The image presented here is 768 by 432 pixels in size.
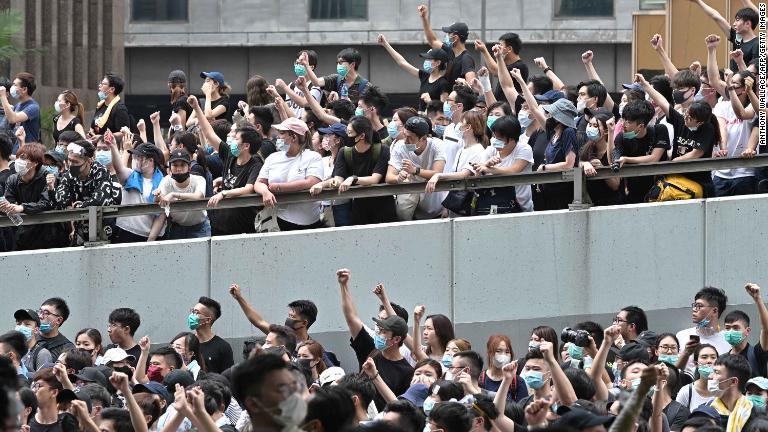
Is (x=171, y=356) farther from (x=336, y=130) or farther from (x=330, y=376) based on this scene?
(x=336, y=130)

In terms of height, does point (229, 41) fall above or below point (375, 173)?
above

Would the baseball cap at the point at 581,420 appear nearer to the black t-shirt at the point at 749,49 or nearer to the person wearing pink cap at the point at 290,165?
the person wearing pink cap at the point at 290,165

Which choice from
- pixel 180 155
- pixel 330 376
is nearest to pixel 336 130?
pixel 180 155

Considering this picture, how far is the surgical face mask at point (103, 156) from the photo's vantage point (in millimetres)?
16547

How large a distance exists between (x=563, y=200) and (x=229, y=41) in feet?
98.3

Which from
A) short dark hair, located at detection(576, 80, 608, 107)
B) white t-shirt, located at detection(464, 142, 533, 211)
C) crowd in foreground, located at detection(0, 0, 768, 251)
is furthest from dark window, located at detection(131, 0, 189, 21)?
white t-shirt, located at detection(464, 142, 533, 211)

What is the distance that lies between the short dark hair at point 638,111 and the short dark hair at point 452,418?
5.13 meters

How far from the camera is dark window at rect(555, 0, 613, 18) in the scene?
43688 mm

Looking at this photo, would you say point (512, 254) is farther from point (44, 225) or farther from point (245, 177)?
point (44, 225)

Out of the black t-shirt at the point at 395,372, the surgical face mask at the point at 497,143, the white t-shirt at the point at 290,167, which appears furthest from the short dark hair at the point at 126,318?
the surgical face mask at the point at 497,143

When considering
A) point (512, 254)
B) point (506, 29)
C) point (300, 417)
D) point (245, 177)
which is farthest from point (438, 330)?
point (506, 29)

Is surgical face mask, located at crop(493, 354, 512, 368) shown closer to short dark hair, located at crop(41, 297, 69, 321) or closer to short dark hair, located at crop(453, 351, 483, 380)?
short dark hair, located at crop(453, 351, 483, 380)

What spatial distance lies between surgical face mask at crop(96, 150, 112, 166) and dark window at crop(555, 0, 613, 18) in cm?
2814

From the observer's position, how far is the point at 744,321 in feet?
43.4
